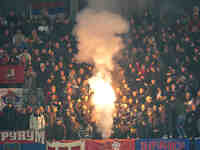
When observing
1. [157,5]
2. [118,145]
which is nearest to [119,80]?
[118,145]

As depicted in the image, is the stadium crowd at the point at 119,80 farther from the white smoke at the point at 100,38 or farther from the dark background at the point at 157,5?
the dark background at the point at 157,5

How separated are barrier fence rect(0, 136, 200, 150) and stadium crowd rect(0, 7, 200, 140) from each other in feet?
2.33

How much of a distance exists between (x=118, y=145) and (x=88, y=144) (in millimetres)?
705

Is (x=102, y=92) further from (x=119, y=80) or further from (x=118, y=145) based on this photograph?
(x=118, y=145)

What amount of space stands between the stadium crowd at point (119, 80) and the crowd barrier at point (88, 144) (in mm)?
470

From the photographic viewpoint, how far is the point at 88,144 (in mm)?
7809

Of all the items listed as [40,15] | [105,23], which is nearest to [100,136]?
[105,23]

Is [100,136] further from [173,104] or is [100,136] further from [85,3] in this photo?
[85,3]

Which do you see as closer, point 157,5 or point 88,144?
point 88,144

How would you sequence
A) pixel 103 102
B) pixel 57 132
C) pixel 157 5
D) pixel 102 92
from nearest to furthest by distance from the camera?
pixel 57 132 → pixel 103 102 → pixel 102 92 → pixel 157 5

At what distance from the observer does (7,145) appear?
8195 mm

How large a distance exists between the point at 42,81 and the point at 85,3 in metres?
3.83

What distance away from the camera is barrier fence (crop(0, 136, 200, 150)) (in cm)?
772

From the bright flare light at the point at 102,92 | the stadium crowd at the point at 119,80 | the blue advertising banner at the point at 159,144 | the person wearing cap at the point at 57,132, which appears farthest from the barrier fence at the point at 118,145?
the bright flare light at the point at 102,92
